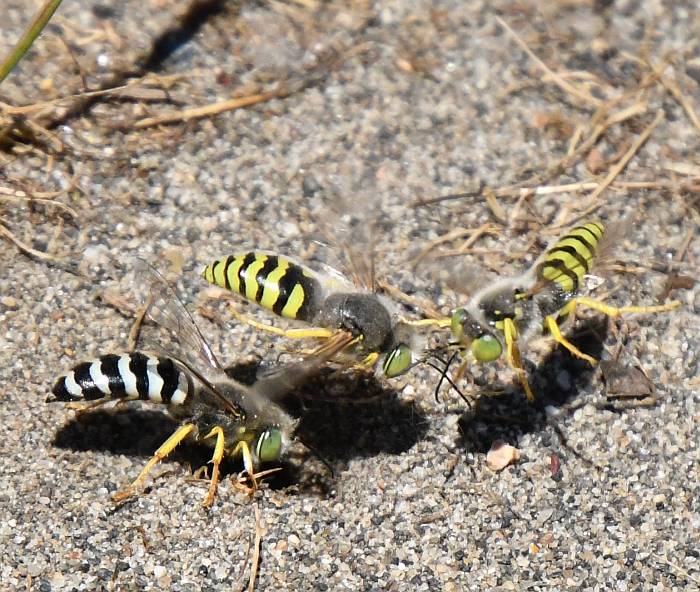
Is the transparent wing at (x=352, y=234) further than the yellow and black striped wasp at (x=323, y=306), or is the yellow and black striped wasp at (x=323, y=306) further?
the transparent wing at (x=352, y=234)

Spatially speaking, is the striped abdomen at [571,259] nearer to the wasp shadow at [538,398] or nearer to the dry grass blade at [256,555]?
the wasp shadow at [538,398]

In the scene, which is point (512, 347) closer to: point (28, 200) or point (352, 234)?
point (352, 234)

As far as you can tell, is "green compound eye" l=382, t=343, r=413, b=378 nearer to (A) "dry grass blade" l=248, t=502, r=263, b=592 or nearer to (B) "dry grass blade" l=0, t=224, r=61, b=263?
(A) "dry grass blade" l=248, t=502, r=263, b=592

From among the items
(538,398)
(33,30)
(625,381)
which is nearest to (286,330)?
(538,398)

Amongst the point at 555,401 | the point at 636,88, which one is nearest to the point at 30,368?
the point at 555,401

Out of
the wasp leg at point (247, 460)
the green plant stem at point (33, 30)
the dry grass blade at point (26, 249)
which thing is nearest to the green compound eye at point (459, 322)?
the wasp leg at point (247, 460)

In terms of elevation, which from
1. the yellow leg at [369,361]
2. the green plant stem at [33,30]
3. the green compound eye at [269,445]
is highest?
the green plant stem at [33,30]

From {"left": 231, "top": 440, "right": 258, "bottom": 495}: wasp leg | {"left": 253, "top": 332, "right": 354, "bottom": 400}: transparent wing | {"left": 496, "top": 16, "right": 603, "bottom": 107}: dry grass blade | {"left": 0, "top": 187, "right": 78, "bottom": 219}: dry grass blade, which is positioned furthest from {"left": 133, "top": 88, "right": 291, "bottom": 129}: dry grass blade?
{"left": 231, "top": 440, "right": 258, "bottom": 495}: wasp leg
